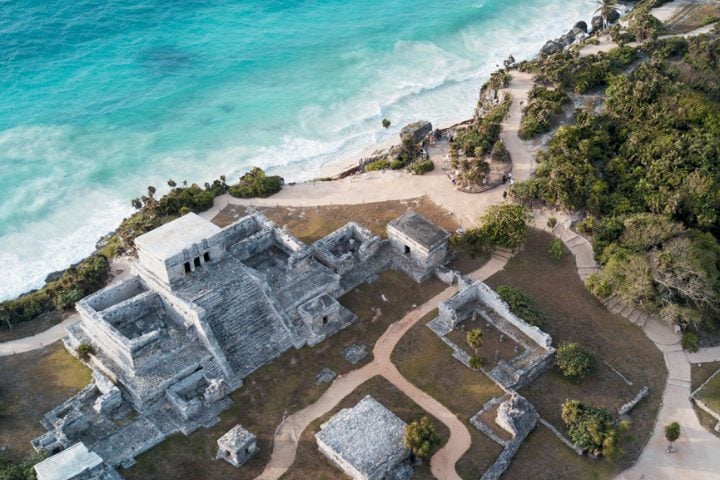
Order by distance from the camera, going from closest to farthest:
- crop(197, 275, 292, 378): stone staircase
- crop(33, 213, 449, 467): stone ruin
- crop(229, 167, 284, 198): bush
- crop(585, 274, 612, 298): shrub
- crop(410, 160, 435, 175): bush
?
crop(33, 213, 449, 467): stone ruin → crop(197, 275, 292, 378): stone staircase → crop(585, 274, 612, 298): shrub → crop(229, 167, 284, 198): bush → crop(410, 160, 435, 175): bush

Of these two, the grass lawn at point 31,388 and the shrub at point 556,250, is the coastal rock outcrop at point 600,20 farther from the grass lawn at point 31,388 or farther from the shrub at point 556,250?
the grass lawn at point 31,388

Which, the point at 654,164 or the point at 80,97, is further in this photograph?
the point at 80,97

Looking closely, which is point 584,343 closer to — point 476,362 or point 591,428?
point 591,428

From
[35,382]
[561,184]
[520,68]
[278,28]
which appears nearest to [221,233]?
[35,382]

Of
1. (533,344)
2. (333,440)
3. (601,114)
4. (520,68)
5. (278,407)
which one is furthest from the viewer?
(520,68)

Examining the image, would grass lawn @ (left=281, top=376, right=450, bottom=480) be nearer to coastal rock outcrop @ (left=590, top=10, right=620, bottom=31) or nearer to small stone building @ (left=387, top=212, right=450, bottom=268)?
small stone building @ (left=387, top=212, right=450, bottom=268)

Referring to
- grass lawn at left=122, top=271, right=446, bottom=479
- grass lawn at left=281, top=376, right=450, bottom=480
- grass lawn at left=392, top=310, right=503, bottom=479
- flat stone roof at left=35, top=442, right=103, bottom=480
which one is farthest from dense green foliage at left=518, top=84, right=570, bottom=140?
flat stone roof at left=35, top=442, right=103, bottom=480

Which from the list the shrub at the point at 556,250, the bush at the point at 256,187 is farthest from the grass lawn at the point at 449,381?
the bush at the point at 256,187

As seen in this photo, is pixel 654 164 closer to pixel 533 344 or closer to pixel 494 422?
pixel 533 344
